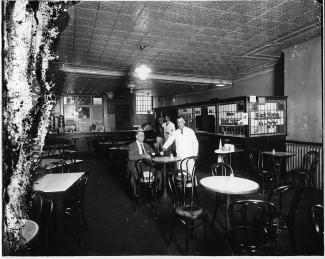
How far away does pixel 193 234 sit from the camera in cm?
310

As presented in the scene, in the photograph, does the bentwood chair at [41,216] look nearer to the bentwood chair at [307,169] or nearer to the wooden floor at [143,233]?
the wooden floor at [143,233]

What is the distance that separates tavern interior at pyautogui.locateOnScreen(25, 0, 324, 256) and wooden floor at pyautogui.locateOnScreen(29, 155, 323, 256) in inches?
0.5

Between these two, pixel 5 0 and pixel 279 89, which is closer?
pixel 5 0

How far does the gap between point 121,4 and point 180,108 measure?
6.54m

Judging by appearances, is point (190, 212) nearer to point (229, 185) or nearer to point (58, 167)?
point (229, 185)

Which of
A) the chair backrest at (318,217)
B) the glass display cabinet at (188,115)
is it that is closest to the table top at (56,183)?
the chair backrest at (318,217)

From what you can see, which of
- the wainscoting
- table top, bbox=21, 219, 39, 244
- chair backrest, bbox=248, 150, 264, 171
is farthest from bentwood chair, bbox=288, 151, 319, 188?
table top, bbox=21, 219, 39, 244

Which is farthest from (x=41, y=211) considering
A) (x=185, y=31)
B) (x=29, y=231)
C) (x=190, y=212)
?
(x=185, y=31)

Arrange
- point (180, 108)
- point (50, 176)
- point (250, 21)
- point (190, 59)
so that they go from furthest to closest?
point (180, 108), point (190, 59), point (250, 21), point (50, 176)

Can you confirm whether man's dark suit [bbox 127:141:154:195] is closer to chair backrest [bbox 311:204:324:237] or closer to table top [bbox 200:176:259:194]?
table top [bbox 200:176:259:194]

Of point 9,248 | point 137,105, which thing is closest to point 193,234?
point 9,248

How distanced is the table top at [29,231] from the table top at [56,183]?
79 cm

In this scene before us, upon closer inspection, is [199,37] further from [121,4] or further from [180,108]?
[180,108]

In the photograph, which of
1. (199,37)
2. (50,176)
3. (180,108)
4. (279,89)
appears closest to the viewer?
(50,176)
